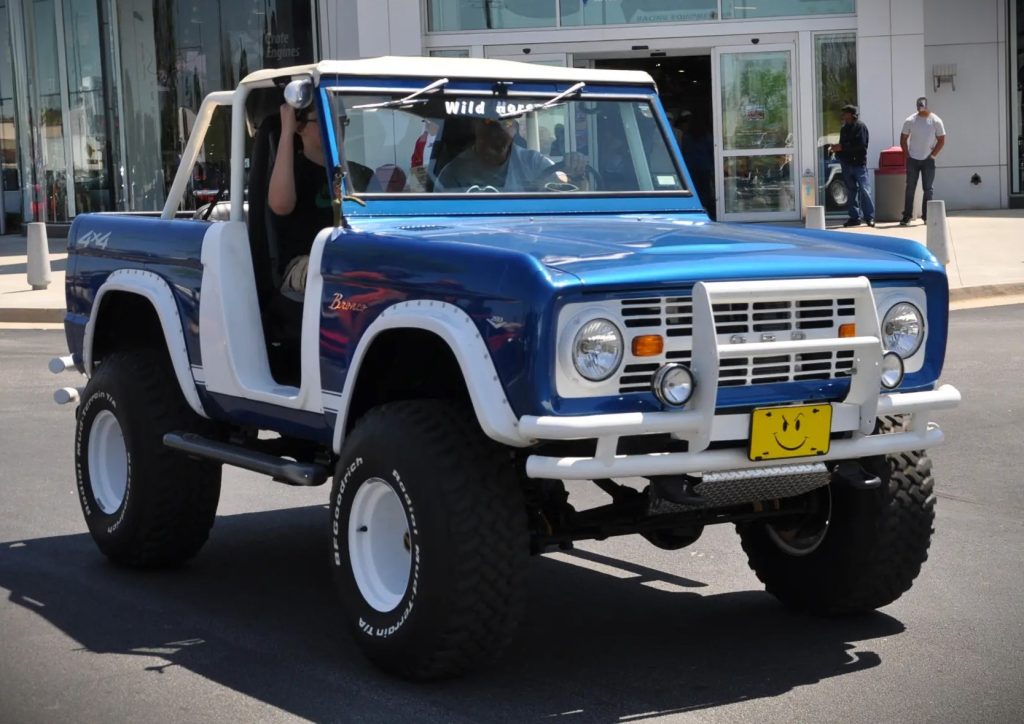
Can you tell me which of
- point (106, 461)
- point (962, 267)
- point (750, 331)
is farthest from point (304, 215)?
point (962, 267)

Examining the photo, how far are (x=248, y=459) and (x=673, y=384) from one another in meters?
1.98

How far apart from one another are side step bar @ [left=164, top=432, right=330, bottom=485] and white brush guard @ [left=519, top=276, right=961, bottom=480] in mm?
1329

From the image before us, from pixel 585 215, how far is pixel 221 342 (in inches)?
62.1

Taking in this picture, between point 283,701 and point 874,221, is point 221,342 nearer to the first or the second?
point 283,701

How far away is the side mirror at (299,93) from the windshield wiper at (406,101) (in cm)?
19

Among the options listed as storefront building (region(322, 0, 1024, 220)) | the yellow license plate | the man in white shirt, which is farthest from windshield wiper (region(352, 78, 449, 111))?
storefront building (region(322, 0, 1024, 220))

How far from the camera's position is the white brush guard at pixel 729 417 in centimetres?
477

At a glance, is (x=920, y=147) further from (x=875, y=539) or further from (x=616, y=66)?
(x=875, y=539)

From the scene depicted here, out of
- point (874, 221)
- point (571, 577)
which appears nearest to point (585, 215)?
point (571, 577)

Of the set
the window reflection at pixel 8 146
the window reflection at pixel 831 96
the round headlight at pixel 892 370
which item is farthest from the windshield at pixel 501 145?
the window reflection at pixel 8 146

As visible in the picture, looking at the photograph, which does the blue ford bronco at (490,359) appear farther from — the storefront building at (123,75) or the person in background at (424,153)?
the storefront building at (123,75)

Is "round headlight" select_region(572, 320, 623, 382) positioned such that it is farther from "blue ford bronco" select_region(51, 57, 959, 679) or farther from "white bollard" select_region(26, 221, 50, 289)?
"white bollard" select_region(26, 221, 50, 289)

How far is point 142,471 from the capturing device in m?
6.79

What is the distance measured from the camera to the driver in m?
6.46
